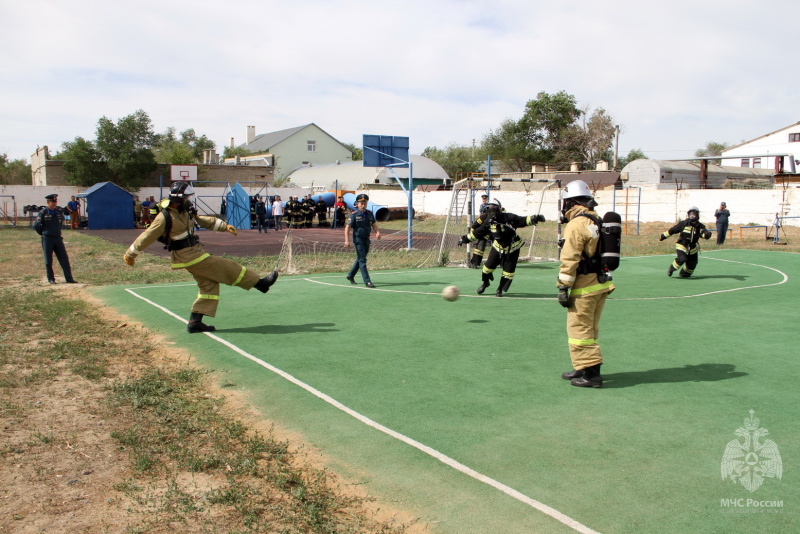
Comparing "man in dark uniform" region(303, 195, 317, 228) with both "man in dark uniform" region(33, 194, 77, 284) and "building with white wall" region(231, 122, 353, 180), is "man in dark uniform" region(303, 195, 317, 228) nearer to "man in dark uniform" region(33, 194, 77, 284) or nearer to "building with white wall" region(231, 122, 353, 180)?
"man in dark uniform" region(33, 194, 77, 284)

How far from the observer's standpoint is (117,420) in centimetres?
552

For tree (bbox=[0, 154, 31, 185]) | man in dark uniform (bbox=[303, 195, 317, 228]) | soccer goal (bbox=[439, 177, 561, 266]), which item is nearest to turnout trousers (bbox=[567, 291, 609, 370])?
soccer goal (bbox=[439, 177, 561, 266])

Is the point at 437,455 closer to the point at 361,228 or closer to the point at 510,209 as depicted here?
the point at 361,228

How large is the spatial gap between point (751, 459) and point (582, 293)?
217 centimetres

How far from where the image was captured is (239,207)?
34.2 metres

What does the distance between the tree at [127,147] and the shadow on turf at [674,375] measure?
44615 millimetres

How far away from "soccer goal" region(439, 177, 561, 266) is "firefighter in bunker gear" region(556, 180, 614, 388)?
324 inches

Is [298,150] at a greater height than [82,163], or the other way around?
[298,150]

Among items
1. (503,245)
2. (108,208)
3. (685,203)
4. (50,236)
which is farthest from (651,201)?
(50,236)

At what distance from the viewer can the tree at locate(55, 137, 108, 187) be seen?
44.0 metres

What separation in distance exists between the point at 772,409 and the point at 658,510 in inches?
98.7

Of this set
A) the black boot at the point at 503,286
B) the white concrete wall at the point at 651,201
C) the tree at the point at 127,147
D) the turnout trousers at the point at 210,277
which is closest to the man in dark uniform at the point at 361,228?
the black boot at the point at 503,286

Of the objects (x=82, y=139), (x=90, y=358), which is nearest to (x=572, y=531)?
(x=90, y=358)

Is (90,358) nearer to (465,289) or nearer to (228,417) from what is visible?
(228,417)
